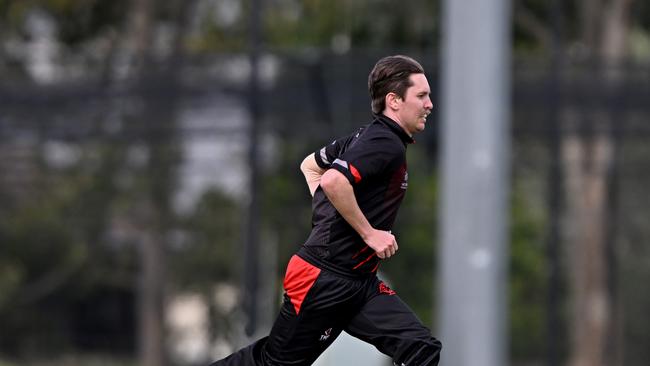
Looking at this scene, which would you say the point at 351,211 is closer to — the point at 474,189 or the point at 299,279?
the point at 299,279

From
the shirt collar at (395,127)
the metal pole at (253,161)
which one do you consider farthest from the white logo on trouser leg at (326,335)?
the metal pole at (253,161)

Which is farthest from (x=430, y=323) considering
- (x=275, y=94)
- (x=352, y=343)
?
(x=352, y=343)

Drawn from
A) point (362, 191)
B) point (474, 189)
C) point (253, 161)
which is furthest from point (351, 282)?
point (253, 161)

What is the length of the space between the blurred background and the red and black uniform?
23.7ft

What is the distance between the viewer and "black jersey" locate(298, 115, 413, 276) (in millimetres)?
4879

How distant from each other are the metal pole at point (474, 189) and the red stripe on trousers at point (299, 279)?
2134 mm

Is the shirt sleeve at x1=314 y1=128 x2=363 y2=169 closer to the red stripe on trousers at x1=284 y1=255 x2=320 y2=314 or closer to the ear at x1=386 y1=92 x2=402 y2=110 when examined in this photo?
the ear at x1=386 y1=92 x2=402 y2=110

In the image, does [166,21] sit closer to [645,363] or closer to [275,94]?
[275,94]

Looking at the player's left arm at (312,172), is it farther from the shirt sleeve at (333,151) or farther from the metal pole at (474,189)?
the metal pole at (474,189)

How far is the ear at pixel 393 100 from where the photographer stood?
4934 mm

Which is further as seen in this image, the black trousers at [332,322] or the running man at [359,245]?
the black trousers at [332,322]

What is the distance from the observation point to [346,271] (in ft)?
16.9

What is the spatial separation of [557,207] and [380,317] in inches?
357

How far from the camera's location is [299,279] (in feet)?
17.0
